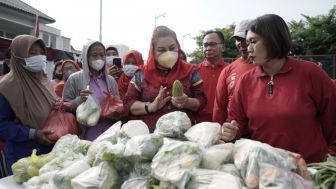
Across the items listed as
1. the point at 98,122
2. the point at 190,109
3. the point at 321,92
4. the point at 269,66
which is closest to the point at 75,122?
the point at 98,122

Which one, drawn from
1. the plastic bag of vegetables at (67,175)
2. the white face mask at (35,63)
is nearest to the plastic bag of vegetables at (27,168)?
the plastic bag of vegetables at (67,175)

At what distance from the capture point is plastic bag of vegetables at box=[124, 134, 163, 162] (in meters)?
1.55

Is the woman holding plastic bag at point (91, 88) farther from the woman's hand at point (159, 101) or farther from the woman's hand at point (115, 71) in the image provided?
the woman's hand at point (115, 71)

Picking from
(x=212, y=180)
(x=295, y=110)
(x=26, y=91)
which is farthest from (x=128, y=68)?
(x=212, y=180)

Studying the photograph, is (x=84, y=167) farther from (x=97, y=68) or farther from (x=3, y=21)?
(x=3, y=21)

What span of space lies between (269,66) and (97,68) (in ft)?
5.93

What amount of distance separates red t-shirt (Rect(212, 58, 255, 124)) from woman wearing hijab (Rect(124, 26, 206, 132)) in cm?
26

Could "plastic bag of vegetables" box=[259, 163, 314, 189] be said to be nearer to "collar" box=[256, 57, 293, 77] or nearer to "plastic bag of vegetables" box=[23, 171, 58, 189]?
"collar" box=[256, 57, 293, 77]

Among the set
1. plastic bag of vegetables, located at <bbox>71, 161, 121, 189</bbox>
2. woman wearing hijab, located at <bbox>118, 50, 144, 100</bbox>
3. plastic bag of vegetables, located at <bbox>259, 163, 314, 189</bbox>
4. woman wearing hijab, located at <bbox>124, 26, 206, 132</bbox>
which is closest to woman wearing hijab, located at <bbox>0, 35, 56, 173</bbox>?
woman wearing hijab, located at <bbox>124, 26, 206, 132</bbox>

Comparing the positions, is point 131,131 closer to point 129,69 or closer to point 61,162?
point 61,162

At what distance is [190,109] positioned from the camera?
2.61m

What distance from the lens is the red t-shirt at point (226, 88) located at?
285 cm

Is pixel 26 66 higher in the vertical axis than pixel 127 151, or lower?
higher

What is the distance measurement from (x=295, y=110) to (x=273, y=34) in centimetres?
47
